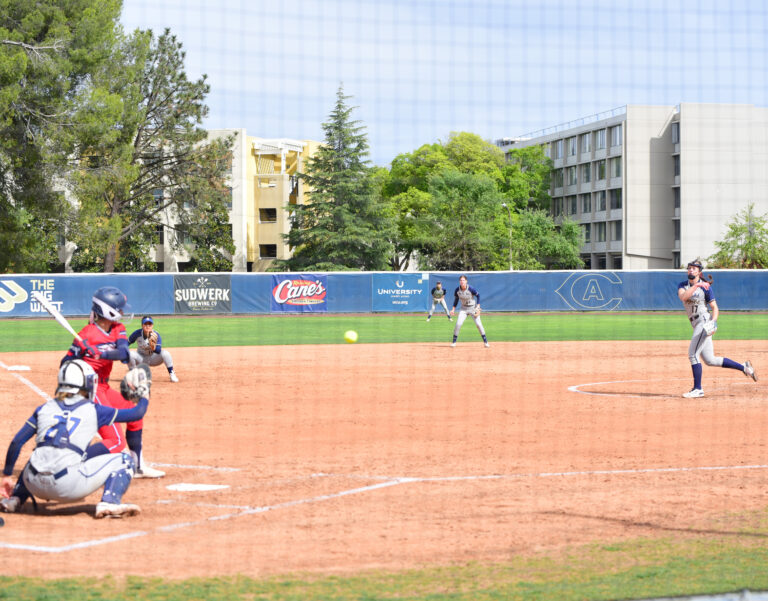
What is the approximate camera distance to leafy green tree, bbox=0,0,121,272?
132 ft

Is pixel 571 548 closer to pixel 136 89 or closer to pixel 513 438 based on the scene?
pixel 513 438

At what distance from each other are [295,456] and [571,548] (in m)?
4.49

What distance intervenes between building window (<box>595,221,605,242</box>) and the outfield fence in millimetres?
41879

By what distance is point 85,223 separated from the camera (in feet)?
162

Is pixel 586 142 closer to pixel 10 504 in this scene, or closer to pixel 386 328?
pixel 386 328

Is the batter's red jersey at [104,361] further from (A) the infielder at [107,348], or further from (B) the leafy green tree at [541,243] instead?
(B) the leafy green tree at [541,243]

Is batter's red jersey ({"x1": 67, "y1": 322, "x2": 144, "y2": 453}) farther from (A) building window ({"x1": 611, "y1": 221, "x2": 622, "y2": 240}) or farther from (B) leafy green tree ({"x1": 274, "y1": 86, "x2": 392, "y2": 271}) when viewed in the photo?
(A) building window ({"x1": 611, "y1": 221, "x2": 622, "y2": 240})

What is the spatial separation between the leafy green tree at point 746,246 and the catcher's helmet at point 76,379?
228 feet

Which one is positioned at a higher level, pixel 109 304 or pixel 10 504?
pixel 109 304

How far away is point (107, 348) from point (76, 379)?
4.18 feet

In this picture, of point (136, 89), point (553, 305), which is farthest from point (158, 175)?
point (553, 305)

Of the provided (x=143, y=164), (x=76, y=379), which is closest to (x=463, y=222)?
(x=143, y=164)

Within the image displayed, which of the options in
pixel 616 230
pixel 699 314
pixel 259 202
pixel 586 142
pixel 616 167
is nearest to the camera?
pixel 699 314

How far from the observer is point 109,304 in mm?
8812
